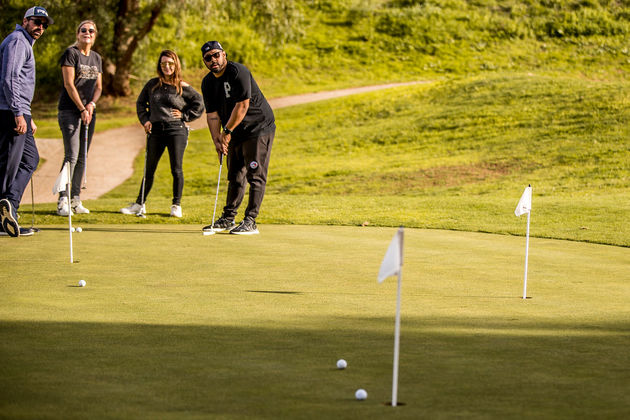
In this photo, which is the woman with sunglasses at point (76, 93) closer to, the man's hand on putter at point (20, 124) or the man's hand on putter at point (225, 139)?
the man's hand on putter at point (20, 124)

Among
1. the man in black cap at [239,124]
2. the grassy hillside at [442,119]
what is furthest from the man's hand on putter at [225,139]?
the grassy hillside at [442,119]

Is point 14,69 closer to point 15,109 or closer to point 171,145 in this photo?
point 15,109

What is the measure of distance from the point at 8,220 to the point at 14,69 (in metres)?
1.59

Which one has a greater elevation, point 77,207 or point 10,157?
point 10,157

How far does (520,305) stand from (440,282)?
1081 millimetres

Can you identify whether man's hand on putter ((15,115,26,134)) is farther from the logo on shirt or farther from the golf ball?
the golf ball

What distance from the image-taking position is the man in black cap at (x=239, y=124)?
10062mm

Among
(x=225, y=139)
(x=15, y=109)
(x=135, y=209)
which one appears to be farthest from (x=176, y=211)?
(x=15, y=109)

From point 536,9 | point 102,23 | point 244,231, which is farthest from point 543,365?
point 536,9

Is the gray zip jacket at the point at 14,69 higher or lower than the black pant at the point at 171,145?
higher

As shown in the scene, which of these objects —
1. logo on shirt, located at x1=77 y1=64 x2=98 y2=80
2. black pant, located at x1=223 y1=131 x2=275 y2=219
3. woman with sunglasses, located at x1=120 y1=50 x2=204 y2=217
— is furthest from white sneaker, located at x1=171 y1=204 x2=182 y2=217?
logo on shirt, located at x1=77 y1=64 x2=98 y2=80

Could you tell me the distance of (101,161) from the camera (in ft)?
77.5

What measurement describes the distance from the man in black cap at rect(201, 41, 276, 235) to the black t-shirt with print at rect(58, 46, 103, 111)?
2171mm

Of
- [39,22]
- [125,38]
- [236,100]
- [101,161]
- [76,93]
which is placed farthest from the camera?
[125,38]
